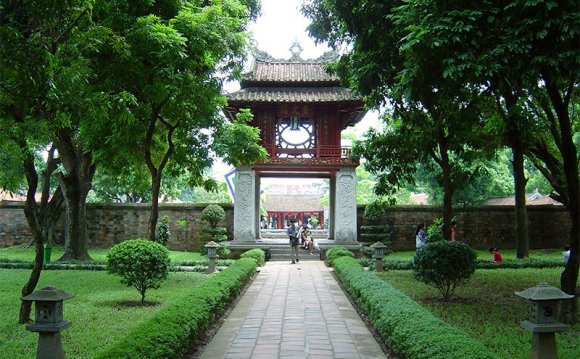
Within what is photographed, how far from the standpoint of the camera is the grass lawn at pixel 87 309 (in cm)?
636

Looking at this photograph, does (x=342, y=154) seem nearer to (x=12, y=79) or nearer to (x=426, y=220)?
(x=426, y=220)

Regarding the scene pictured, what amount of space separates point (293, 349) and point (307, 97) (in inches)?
609

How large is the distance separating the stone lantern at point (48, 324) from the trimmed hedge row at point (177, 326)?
456 millimetres

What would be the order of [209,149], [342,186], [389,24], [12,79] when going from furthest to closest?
[342,186] → [209,149] → [389,24] → [12,79]

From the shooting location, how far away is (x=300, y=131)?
21656 millimetres

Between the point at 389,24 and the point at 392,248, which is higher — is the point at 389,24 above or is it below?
above

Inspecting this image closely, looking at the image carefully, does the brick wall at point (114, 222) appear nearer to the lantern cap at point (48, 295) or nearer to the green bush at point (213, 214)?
the green bush at point (213, 214)

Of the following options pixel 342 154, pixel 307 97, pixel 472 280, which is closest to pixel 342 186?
pixel 342 154

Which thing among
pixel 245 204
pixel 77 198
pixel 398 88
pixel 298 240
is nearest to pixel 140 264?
pixel 398 88

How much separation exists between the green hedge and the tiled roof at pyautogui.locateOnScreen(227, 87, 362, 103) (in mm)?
11876

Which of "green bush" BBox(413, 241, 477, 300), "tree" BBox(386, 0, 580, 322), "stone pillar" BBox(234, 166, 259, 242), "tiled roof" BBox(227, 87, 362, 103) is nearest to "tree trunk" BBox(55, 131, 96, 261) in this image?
"stone pillar" BBox(234, 166, 259, 242)

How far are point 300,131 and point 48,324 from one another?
17.4m

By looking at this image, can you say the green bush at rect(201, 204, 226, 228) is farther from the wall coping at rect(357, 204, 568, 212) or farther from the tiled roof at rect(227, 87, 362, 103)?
the wall coping at rect(357, 204, 568, 212)

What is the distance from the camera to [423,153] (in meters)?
13.8
